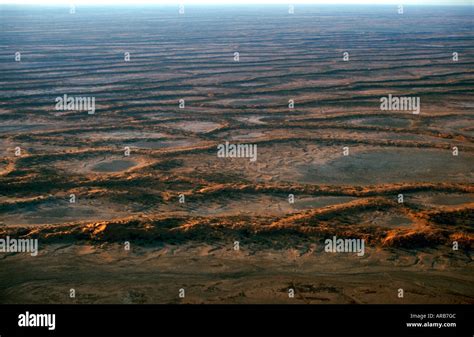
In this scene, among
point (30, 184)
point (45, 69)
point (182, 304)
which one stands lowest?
point (182, 304)

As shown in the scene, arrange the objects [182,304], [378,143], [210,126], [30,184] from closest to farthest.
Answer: [182,304], [30,184], [378,143], [210,126]

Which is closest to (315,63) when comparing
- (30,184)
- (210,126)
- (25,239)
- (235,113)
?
(235,113)

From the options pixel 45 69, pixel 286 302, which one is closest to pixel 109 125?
pixel 286 302

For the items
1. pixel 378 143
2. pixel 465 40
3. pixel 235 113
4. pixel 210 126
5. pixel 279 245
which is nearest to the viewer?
pixel 279 245

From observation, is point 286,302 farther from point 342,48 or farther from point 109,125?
point 342,48

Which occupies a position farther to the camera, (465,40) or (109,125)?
(465,40)

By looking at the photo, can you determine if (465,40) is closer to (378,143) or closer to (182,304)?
(378,143)

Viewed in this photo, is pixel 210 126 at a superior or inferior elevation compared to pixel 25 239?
superior
